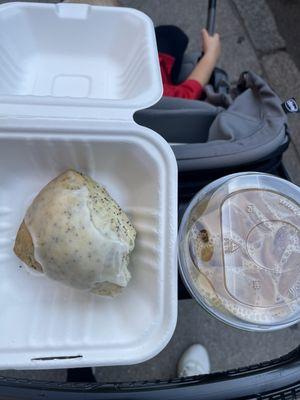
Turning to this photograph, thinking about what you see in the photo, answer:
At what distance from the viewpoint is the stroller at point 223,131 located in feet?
2.28

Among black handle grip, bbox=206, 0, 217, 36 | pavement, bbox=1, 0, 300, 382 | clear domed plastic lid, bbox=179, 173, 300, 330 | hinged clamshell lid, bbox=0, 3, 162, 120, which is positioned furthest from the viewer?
pavement, bbox=1, 0, 300, 382

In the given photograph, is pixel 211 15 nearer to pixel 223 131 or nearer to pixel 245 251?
pixel 223 131

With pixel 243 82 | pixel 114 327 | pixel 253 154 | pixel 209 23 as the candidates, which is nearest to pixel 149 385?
pixel 114 327

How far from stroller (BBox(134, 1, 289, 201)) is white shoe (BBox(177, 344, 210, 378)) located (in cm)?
51

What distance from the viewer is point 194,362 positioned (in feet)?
3.44

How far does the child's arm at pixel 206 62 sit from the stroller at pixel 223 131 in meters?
0.11

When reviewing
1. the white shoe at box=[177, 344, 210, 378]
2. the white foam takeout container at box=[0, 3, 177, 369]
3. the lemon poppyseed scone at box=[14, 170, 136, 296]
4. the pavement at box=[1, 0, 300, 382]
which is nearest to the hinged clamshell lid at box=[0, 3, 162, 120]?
the white foam takeout container at box=[0, 3, 177, 369]

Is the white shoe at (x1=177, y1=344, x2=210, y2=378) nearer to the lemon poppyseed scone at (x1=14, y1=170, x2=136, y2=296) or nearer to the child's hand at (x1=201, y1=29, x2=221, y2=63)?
the lemon poppyseed scone at (x1=14, y1=170, x2=136, y2=296)

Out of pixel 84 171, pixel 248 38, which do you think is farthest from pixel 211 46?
pixel 84 171

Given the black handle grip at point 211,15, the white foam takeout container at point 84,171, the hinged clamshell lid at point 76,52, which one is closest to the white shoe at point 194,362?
the white foam takeout container at point 84,171

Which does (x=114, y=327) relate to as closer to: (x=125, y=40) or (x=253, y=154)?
(x=253, y=154)

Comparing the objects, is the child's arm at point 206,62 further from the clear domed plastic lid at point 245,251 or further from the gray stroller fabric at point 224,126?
the clear domed plastic lid at point 245,251

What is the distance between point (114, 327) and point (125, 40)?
22.6 inches

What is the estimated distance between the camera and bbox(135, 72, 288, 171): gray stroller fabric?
69 cm
